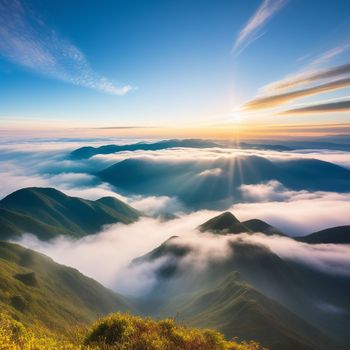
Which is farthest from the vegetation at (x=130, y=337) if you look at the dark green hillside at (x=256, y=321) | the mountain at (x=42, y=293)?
the dark green hillside at (x=256, y=321)

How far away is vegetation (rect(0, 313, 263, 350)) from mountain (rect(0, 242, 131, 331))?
69.1 meters

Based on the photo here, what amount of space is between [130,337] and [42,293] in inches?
5570

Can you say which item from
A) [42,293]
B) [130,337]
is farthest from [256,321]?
[130,337]

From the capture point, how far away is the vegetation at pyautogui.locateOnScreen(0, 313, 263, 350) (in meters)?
14.6

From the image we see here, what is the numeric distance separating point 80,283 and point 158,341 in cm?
20216

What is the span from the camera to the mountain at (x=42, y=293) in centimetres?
10856

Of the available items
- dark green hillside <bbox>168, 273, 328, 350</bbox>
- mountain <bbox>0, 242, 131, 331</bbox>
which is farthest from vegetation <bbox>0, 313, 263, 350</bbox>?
dark green hillside <bbox>168, 273, 328, 350</bbox>

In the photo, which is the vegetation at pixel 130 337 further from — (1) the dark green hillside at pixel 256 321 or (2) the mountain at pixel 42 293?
(1) the dark green hillside at pixel 256 321

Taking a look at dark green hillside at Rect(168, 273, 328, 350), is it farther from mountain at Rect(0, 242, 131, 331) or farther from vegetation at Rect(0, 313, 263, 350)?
vegetation at Rect(0, 313, 263, 350)

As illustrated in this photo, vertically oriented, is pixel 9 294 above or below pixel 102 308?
above

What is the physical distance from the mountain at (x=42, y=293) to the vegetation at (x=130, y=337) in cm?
6913

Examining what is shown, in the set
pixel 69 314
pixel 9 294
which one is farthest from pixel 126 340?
pixel 69 314

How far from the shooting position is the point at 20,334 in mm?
15148

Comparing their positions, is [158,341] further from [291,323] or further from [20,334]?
[291,323]
